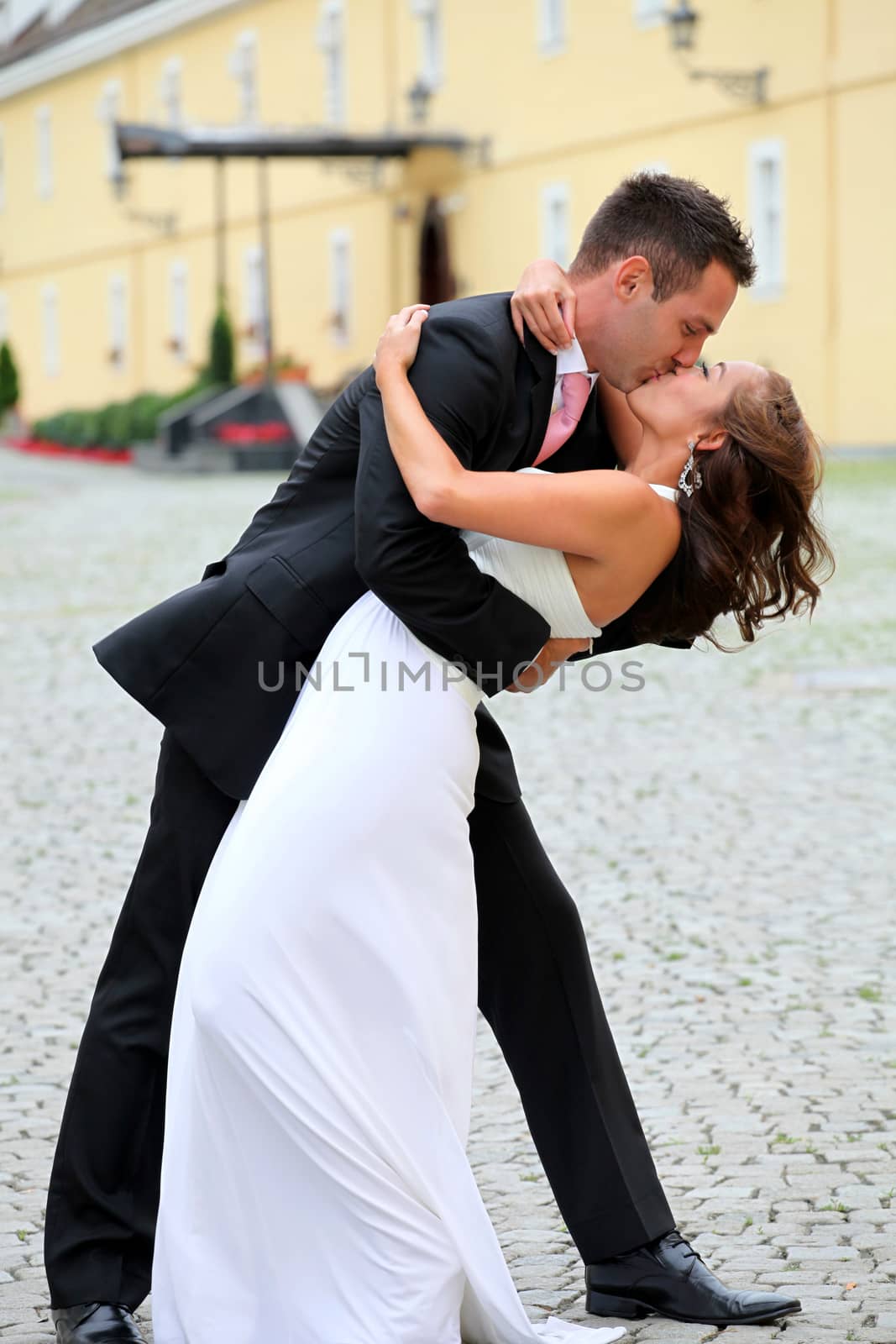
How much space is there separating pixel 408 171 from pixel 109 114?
1238cm

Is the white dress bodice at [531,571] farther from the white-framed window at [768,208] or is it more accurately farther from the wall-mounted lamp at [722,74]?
the wall-mounted lamp at [722,74]

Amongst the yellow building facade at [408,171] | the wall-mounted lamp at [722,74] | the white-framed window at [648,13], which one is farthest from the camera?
the white-framed window at [648,13]

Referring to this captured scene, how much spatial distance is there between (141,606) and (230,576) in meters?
11.2

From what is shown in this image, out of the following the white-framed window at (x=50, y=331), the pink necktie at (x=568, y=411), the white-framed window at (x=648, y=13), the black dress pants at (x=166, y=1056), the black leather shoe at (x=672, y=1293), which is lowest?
the white-framed window at (x=50, y=331)

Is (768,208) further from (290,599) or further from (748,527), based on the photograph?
(290,599)

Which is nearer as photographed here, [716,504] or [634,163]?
[716,504]

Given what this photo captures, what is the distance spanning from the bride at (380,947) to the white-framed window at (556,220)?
2959 cm

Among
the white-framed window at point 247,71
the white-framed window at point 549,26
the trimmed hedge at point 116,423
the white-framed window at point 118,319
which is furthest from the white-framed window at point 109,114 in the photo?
the white-framed window at point 549,26

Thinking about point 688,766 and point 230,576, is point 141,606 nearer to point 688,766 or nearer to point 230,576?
→ point 688,766

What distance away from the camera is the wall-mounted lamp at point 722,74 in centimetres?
2730

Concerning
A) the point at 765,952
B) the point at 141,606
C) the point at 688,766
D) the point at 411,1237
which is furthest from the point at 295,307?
the point at 411,1237

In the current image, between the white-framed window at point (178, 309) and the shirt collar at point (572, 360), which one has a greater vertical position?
the shirt collar at point (572, 360)

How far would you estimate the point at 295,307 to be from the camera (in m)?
39.6

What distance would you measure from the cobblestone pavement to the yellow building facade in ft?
47.8
